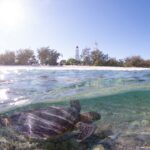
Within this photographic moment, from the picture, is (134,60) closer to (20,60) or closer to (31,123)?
(20,60)

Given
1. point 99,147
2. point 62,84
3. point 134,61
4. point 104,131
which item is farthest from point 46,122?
point 134,61

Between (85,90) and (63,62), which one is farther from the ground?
(63,62)

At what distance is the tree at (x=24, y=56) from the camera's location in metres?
30.7

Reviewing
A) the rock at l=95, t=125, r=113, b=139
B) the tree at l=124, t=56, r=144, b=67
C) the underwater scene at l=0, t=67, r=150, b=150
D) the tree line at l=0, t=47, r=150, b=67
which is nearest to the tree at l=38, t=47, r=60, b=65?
the tree line at l=0, t=47, r=150, b=67

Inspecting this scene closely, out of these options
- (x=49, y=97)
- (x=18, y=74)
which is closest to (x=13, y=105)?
(x=49, y=97)

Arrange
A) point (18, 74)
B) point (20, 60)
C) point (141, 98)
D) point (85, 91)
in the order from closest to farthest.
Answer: point (141, 98)
point (85, 91)
point (18, 74)
point (20, 60)

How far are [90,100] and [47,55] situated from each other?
19121mm

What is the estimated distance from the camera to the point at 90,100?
44.4ft

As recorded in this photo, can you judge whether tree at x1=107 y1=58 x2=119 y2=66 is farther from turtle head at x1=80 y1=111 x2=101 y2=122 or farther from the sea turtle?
the sea turtle

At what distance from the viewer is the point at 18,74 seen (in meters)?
16.4

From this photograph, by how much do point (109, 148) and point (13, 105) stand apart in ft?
22.4

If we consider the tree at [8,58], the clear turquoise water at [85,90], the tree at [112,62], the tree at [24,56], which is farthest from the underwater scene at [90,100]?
the tree at [112,62]

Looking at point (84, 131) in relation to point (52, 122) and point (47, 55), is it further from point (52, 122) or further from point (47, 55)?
point (47, 55)

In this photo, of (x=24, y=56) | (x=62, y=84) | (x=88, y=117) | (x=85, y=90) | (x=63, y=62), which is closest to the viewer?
(x=88, y=117)
